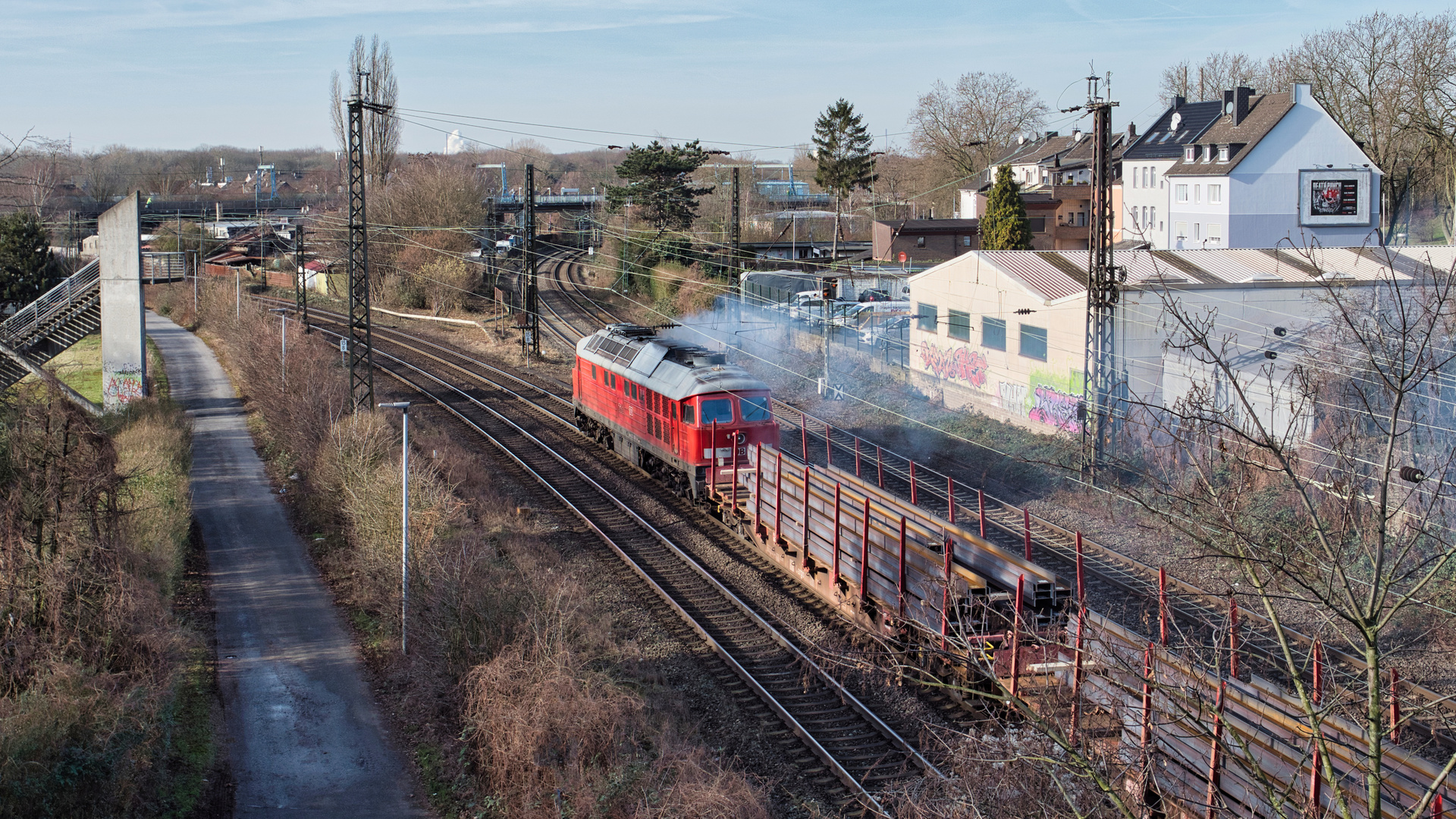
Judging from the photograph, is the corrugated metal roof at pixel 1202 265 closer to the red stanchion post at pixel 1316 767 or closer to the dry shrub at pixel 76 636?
the red stanchion post at pixel 1316 767

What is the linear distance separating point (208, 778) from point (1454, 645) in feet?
53.8

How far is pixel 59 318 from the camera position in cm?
3462

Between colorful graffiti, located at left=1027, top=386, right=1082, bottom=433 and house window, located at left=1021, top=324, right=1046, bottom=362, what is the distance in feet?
2.93

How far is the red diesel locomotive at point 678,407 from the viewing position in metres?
21.3

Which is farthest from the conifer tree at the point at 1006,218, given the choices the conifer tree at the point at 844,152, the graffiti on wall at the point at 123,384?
the graffiti on wall at the point at 123,384

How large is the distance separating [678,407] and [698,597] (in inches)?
201

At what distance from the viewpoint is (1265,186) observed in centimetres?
5159

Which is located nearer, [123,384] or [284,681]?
[284,681]

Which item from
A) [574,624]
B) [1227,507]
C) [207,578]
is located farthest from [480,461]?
[1227,507]

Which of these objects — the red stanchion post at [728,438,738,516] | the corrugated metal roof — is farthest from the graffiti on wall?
the corrugated metal roof

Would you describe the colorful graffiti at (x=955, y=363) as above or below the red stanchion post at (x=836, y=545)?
above

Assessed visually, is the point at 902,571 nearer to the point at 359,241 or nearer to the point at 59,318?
the point at 359,241

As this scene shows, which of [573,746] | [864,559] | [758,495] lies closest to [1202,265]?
[758,495]

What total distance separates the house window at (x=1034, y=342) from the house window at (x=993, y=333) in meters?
0.87
